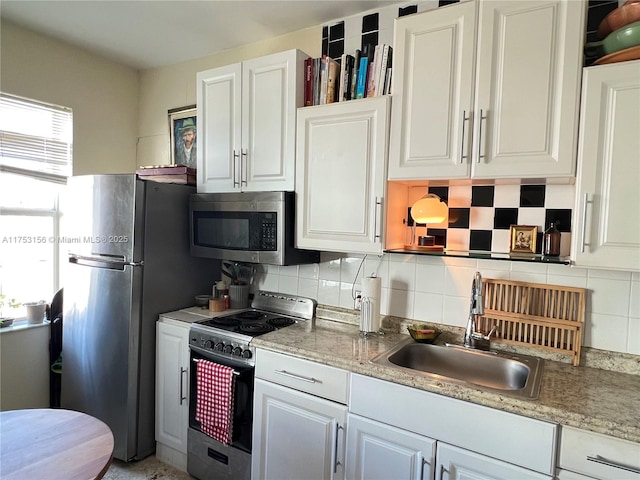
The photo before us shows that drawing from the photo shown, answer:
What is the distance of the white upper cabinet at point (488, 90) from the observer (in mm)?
1418

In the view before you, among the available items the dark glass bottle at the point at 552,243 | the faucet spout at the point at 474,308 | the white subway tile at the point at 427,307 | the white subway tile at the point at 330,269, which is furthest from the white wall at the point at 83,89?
the dark glass bottle at the point at 552,243

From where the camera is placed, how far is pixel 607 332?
5.32ft

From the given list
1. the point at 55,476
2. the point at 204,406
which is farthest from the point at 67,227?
the point at 55,476

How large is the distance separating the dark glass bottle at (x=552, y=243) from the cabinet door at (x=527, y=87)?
33cm

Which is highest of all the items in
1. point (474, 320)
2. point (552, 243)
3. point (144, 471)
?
point (552, 243)

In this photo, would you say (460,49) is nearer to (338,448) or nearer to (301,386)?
(301,386)

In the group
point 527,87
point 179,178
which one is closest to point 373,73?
point 527,87

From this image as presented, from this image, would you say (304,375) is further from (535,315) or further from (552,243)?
(552,243)

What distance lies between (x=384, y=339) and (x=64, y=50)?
114 inches

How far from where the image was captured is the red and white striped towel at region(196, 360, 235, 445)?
1936 mm

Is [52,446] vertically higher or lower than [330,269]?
lower

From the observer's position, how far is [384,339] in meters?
1.97

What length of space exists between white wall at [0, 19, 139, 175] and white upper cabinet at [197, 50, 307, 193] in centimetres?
109

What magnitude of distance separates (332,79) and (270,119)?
399 millimetres
